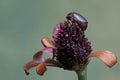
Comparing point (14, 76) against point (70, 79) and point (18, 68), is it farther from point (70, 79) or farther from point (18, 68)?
point (70, 79)

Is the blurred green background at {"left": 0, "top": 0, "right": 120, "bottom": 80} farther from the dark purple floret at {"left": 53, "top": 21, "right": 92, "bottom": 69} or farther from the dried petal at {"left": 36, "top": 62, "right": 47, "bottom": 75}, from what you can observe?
the dried petal at {"left": 36, "top": 62, "right": 47, "bottom": 75}

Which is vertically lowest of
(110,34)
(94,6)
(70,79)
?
(70,79)

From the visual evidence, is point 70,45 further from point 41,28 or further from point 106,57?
point 41,28

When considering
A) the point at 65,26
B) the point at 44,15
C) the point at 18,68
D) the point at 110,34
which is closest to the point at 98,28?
the point at 110,34

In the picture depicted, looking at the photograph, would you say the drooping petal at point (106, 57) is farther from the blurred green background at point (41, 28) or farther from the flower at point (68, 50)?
the blurred green background at point (41, 28)

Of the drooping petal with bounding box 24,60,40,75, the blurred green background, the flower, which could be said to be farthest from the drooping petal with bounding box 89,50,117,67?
the blurred green background

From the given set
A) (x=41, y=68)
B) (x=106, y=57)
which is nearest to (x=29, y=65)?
(x=41, y=68)
